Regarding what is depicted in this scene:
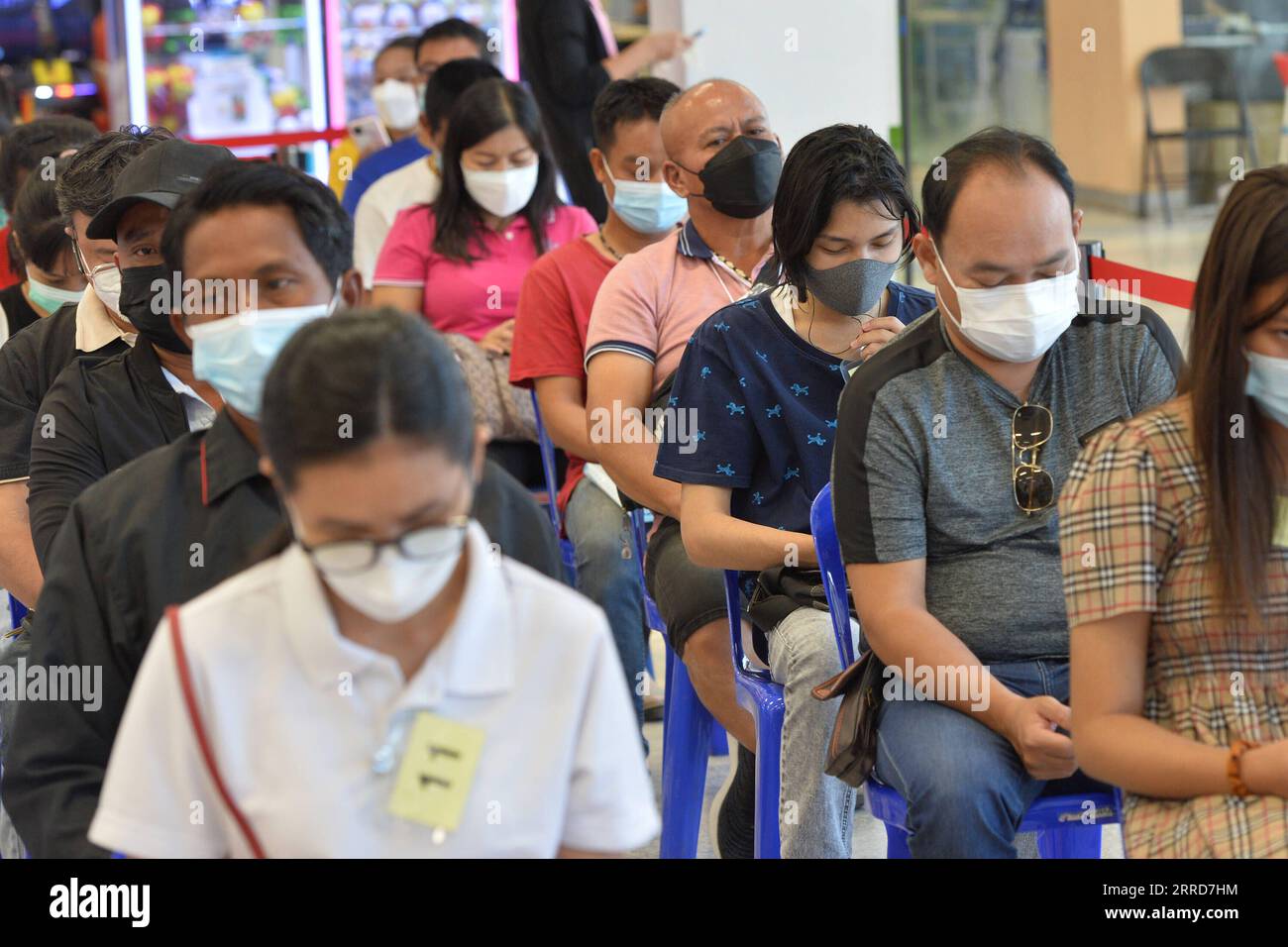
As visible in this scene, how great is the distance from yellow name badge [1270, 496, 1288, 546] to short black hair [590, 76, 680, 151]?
2.30 meters

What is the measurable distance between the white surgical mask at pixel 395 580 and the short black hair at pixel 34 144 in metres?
3.05

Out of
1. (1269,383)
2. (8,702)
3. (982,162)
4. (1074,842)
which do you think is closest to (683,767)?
(1074,842)

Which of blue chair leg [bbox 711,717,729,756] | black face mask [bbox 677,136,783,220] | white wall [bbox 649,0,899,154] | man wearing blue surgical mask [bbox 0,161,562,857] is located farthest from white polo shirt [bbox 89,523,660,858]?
white wall [bbox 649,0,899,154]

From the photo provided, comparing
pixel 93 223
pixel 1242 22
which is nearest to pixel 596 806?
pixel 93 223

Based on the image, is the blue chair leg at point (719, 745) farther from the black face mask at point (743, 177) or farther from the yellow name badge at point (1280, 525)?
the yellow name badge at point (1280, 525)

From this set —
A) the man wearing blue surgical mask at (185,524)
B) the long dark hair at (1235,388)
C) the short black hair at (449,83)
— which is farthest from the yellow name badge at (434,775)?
the short black hair at (449,83)

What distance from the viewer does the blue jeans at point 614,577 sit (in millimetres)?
3258

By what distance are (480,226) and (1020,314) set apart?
2.29 metres

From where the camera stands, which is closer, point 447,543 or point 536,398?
point 447,543

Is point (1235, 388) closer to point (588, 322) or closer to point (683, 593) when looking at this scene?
point (683, 593)

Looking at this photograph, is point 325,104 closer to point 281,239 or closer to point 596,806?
point 281,239

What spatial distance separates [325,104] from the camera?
27.6ft
